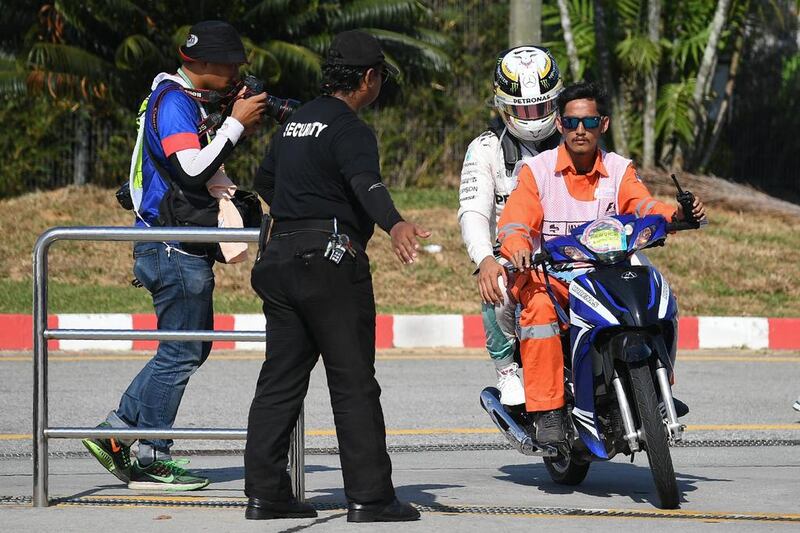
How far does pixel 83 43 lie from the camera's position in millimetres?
21859

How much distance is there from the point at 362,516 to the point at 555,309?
134 centimetres

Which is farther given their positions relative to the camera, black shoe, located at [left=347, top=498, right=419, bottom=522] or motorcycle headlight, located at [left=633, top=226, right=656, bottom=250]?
motorcycle headlight, located at [left=633, top=226, right=656, bottom=250]

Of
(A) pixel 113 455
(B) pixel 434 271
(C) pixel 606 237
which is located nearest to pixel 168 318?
(A) pixel 113 455

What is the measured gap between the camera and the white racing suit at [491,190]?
6.46 meters

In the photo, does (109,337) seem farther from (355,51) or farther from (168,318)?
(355,51)

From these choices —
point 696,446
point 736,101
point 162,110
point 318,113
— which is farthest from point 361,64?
point 736,101

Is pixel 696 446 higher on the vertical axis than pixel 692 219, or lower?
lower

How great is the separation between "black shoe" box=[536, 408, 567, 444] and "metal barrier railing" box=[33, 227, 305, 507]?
A: 1.10 metres

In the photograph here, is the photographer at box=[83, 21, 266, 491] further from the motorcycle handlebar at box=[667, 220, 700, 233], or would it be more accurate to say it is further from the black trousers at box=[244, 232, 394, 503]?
the motorcycle handlebar at box=[667, 220, 700, 233]

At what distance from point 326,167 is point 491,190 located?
5.15ft

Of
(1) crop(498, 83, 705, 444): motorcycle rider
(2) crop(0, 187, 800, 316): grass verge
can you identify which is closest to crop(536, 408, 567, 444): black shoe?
(1) crop(498, 83, 705, 444): motorcycle rider

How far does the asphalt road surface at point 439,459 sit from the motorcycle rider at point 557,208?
46 cm

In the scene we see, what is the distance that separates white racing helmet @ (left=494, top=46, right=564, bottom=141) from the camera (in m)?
6.41

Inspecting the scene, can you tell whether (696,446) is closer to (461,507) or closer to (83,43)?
(461,507)
